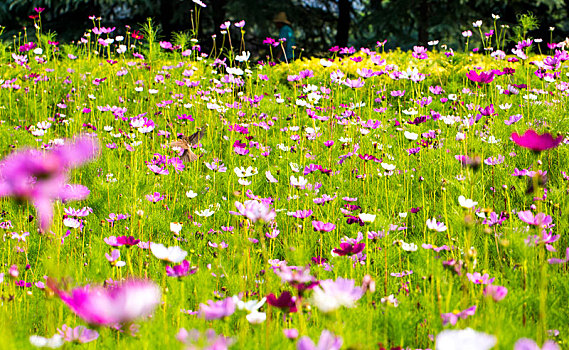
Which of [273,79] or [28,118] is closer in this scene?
[28,118]

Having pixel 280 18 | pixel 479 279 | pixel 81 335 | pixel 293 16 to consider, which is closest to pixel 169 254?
pixel 81 335

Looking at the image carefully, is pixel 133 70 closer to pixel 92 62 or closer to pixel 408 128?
pixel 92 62

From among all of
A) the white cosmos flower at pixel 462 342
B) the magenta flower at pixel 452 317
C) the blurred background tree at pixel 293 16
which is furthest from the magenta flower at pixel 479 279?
the blurred background tree at pixel 293 16

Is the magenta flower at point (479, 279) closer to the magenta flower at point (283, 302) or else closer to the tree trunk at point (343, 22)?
the magenta flower at point (283, 302)

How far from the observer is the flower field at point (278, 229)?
1036 millimetres

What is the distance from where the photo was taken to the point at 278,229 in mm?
2205

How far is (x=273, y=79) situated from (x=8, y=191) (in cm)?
512

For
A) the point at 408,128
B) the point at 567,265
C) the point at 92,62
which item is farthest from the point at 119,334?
the point at 92,62

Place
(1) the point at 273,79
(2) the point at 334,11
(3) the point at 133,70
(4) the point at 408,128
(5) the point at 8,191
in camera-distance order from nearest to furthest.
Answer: (5) the point at 8,191, (4) the point at 408,128, (3) the point at 133,70, (1) the point at 273,79, (2) the point at 334,11

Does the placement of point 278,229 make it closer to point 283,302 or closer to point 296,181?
point 296,181

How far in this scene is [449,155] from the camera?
9.02 feet

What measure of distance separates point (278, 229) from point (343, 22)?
10.5 metres

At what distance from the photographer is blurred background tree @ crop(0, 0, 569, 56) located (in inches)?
405

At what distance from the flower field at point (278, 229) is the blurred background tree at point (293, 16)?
605 centimetres
